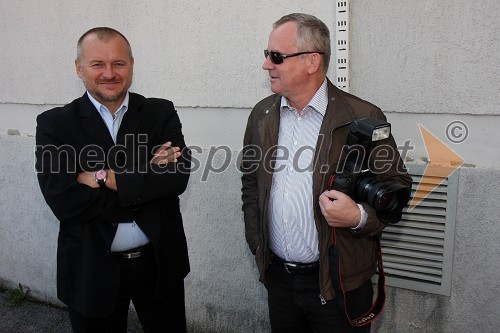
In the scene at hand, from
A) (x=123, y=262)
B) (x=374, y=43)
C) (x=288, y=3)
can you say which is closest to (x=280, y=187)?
(x=123, y=262)

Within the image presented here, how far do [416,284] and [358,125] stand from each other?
152 centimetres

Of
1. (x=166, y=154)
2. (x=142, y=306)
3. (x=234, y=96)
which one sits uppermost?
(x=234, y=96)

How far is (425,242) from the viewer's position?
2947 millimetres

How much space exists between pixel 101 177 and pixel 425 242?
2.03 metres

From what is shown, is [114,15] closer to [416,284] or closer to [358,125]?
[358,125]

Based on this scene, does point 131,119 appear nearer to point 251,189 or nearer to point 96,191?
point 96,191

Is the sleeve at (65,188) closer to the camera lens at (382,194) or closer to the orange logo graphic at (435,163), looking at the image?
the camera lens at (382,194)

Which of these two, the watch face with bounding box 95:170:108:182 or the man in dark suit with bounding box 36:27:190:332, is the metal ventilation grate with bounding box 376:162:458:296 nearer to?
the man in dark suit with bounding box 36:27:190:332

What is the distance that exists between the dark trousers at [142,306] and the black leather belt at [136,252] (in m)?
0.02

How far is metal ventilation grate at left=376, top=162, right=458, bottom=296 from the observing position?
2.84m

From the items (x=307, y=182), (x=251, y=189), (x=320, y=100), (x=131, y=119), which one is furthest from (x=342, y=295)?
(x=131, y=119)

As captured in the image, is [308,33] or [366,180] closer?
[366,180]

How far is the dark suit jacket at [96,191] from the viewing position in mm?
2350

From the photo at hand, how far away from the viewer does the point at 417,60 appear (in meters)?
2.79
